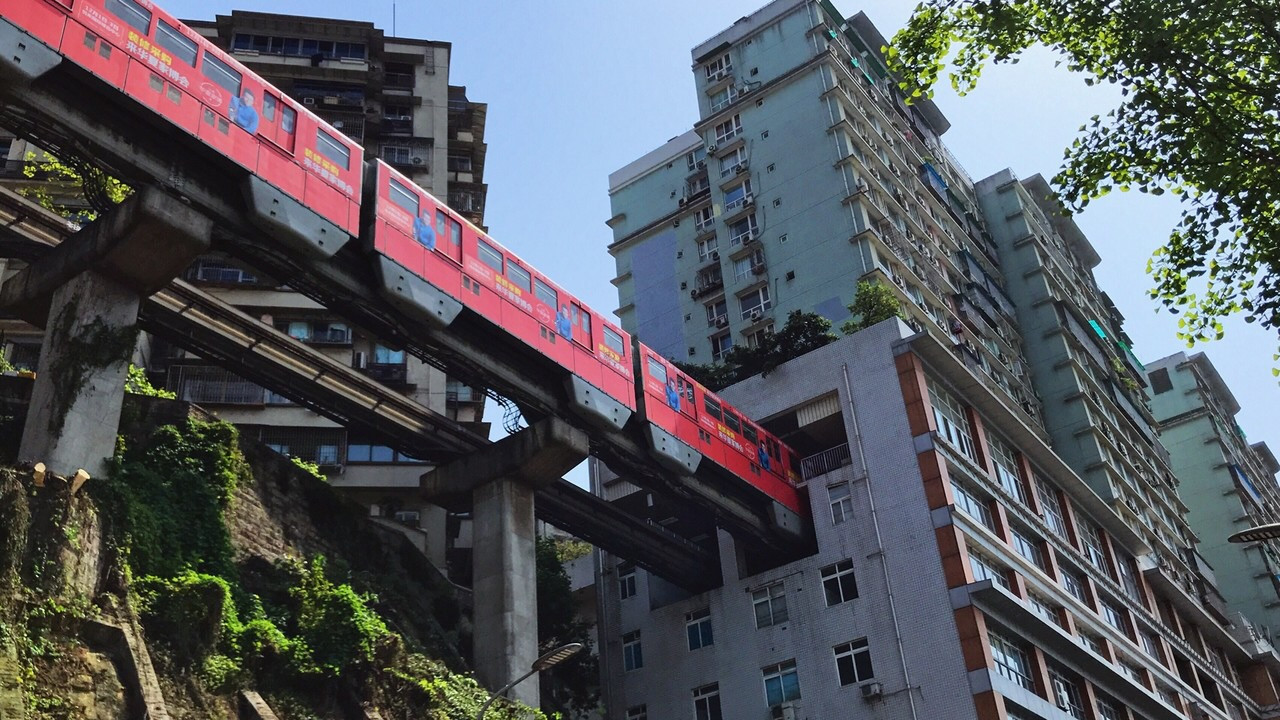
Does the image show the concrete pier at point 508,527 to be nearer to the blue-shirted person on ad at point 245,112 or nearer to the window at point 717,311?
the blue-shirted person on ad at point 245,112

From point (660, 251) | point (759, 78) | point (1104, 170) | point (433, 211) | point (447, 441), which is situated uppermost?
point (759, 78)

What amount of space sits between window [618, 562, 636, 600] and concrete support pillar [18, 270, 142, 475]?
2248cm

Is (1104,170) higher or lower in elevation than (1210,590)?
lower

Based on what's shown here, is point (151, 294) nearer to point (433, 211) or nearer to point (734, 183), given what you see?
point (433, 211)

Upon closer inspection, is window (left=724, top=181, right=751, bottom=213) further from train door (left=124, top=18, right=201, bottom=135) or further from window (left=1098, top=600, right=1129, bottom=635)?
train door (left=124, top=18, right=201, bottom=135)

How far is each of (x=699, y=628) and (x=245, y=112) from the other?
75.7 feet

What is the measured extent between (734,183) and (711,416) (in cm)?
2624

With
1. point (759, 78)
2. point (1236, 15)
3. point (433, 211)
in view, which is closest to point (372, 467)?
point (433, 211)

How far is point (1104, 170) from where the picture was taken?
19.2 meters

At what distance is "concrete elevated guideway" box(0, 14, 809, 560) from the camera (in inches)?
890

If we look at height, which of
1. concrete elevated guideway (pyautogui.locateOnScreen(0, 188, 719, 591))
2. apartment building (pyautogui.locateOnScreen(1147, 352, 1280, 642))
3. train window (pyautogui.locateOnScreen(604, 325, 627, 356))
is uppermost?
apartment building (pyautogui.locateOnScreen(1147, 352, 1280, 642))

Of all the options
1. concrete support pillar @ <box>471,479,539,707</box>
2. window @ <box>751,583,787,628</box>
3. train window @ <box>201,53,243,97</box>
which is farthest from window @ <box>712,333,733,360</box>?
train window @ <box>201,53,243,97</box>

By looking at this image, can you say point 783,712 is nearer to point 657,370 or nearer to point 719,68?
point 657,370

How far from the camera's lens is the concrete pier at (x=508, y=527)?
3022 centimetres
